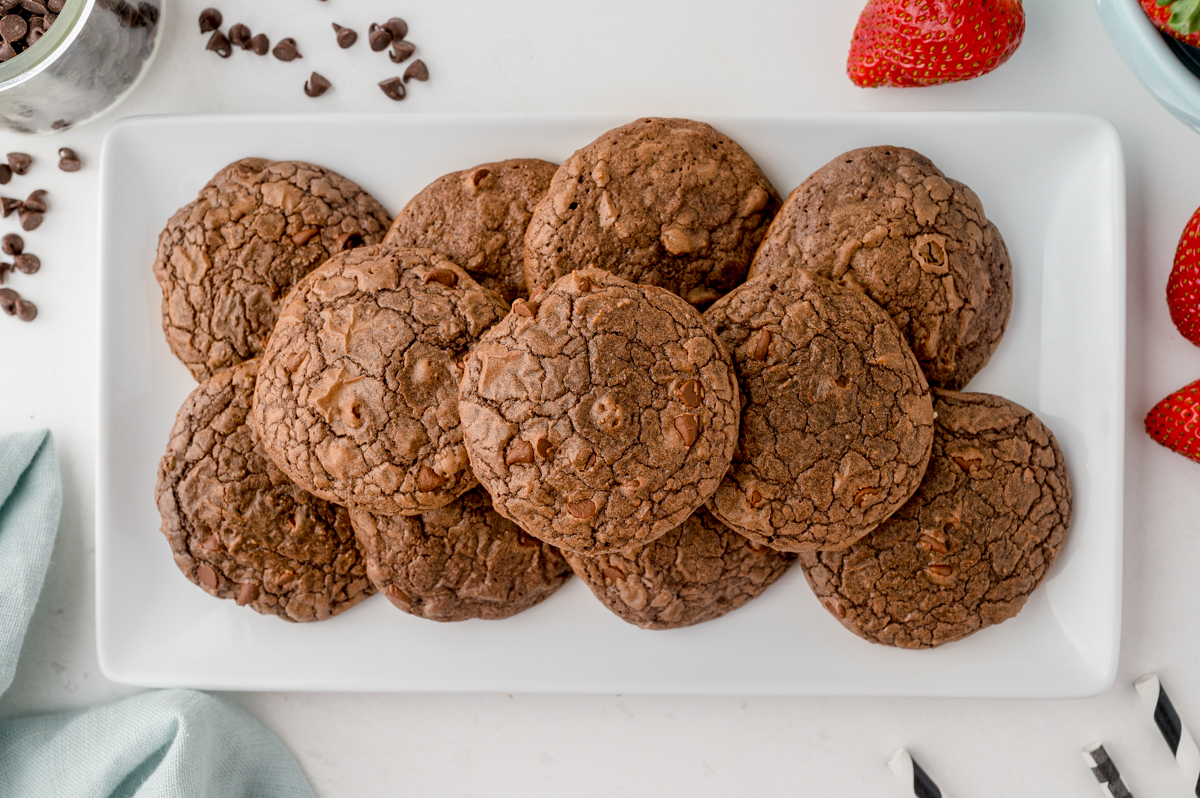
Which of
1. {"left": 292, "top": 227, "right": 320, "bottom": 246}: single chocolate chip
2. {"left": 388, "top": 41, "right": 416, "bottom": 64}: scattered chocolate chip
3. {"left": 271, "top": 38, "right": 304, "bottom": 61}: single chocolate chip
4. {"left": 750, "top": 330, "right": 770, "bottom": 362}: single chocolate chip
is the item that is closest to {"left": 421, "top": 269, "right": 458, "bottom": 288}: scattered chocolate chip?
{"left": 292, "top": 227, "right": 320, "bottom": 246}: single chocolate chip

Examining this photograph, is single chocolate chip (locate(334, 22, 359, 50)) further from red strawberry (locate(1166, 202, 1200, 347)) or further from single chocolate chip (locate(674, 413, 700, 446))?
red strawberry (locate(1166, 202, 1200, 347))

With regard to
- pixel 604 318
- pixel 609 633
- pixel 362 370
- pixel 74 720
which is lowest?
pixel 74 720

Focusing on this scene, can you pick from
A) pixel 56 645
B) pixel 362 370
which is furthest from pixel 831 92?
pixel 56 645

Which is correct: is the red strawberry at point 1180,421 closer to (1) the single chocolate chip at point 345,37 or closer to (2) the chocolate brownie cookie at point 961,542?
(2) the chocolate brownie cookie at point 961,542

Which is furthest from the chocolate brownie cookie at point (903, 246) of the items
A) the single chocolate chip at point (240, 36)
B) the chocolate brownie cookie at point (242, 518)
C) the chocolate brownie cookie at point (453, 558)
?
the single chocolate chip at point (240, 36)

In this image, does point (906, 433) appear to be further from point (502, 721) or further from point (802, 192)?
point (502, 721)
